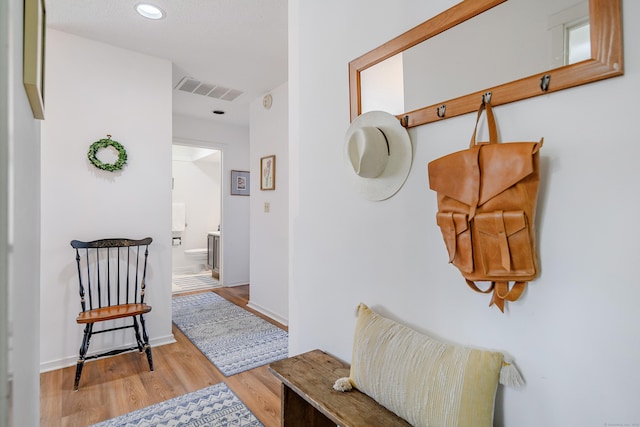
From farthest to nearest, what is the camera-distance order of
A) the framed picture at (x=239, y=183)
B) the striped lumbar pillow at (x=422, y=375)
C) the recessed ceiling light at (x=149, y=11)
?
1. the framed picture at (x=239, y=183)
2. the recessed ceiling light at (x=149, y=11)
3. the striped lumbar pillow at (x=422, y=375)

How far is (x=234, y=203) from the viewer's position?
16.5 ft

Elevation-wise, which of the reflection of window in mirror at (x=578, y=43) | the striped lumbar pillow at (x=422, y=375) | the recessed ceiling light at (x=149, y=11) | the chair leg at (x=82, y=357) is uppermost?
the recessed ceiling light at (x=149, y=11)

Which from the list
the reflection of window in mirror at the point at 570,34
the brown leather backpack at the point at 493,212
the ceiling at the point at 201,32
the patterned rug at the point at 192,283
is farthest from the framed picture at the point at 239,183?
the reflection of window in mirror at the point at 570,34

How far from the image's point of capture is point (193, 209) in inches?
263

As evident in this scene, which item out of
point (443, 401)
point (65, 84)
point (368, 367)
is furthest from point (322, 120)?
point (65, 84)

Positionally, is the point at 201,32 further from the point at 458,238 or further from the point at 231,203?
the point at 231,203

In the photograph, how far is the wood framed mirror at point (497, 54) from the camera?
0.72m

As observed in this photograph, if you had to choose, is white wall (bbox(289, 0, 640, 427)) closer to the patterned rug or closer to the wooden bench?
the wooden bench

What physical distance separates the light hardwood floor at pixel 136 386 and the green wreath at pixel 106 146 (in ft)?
5.08

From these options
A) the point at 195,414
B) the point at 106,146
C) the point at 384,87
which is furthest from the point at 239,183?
the point at 384,87

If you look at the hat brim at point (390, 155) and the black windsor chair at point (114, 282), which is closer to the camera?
the hat brim at point (390, 155)

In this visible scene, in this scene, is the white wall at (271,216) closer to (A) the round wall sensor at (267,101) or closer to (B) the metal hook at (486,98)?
(A) the round wall sensor at (267,101)

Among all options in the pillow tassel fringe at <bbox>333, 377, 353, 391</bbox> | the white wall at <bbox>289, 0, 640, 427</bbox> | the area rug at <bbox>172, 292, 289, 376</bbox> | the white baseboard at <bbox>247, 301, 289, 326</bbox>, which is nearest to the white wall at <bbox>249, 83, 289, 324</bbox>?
the white baseboard at <bbox>247, 301, 289, 326</bbox>

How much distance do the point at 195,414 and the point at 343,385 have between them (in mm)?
1240
